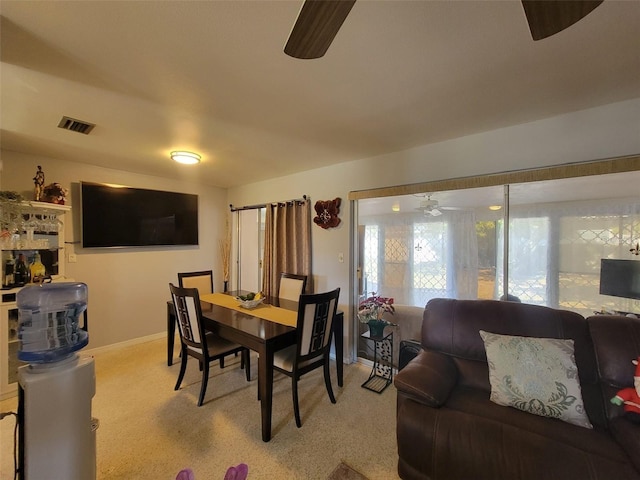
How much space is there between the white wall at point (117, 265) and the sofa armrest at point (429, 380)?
11.8 ft

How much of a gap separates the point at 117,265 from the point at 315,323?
9.67 feet

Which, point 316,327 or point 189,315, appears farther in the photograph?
point 189,315

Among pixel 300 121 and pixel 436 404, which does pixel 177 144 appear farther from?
pixel 436 404

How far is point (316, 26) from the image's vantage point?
867mm

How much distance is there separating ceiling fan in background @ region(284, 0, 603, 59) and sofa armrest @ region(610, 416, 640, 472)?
1731 mm

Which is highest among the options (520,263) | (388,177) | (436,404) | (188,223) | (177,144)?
(177,144)

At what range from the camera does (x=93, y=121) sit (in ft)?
6.97

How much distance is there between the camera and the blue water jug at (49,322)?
1.07 meters

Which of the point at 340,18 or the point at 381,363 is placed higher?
the point at 340,18

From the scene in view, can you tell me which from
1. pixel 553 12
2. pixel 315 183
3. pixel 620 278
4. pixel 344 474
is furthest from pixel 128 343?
pixel 620 278

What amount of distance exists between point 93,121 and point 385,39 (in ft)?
7.21

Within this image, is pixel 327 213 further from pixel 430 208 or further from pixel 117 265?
pixel 117 265

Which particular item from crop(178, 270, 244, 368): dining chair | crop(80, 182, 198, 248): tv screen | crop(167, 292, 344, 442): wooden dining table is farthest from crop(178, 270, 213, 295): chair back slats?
crop(80, 182, 198, 248): tv screen

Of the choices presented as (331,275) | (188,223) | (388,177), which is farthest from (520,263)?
(188,223)
